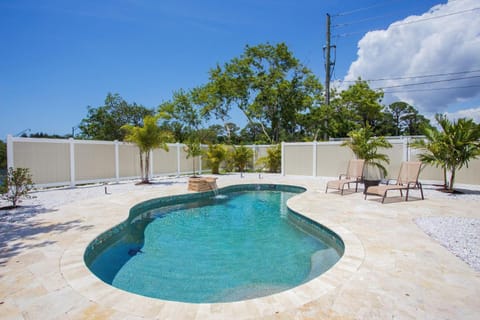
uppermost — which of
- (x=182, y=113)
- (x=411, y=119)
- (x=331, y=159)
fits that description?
(x=411, y=119)

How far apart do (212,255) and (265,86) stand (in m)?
18.0

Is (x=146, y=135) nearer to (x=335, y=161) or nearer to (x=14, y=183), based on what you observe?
(x=14, y=183)

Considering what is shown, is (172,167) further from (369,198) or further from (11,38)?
(369,198)

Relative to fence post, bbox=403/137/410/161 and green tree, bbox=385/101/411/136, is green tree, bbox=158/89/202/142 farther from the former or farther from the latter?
green tree, bbox=385/101/411/136

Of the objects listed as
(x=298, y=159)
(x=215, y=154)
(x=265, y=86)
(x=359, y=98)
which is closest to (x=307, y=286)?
(x=298, y=159)

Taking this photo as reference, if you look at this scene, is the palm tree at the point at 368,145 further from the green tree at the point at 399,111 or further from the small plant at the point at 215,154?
the green tree at the point at 399,111

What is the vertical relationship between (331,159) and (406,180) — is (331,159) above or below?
above

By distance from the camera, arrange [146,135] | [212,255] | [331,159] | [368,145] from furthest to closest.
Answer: [331,159] < [146,135] < [368,145] < [212,255]

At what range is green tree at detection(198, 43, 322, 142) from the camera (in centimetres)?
2042

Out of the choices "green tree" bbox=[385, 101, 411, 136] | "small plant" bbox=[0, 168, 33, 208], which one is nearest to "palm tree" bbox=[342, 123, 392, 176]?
"small plant" bbox=[0, 168, 33, 208]

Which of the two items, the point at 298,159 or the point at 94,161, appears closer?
the point at 94,161

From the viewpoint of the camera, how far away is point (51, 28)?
32.2 feet

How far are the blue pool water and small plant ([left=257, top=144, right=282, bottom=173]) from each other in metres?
8.33

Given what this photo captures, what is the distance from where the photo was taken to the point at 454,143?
26.2 feet
